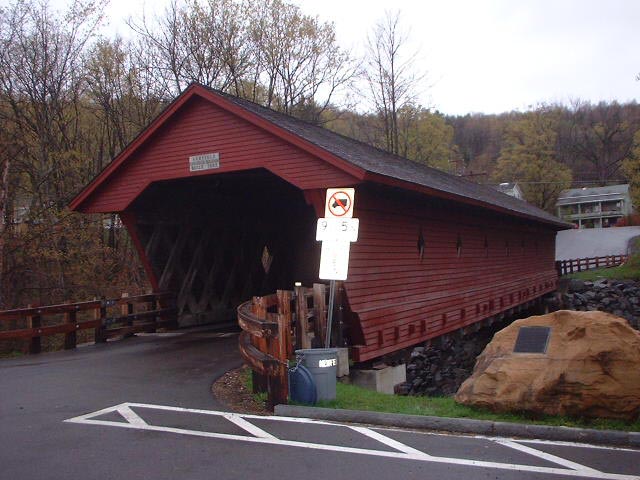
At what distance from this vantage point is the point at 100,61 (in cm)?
2772

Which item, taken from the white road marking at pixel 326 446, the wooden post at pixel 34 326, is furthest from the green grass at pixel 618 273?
the white road marking at pixel 326 446

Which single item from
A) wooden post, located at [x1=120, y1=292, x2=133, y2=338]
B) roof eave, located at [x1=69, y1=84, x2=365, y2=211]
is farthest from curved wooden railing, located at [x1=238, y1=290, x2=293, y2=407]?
wooden post, located at [x1=120, y1=292, x2=133, y2=338]

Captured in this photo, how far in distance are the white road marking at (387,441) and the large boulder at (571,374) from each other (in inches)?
51.2

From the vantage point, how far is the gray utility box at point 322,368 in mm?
7383

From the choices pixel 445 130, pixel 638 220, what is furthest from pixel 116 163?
pixel 638 220

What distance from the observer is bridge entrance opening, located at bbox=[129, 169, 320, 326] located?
15289 millimetres

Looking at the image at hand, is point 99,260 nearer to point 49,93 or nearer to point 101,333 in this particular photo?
point 49,93

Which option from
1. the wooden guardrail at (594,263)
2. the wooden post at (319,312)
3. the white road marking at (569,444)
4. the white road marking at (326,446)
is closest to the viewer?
the white road marking at (326,446)

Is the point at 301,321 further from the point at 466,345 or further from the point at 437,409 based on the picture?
the point at 466,345

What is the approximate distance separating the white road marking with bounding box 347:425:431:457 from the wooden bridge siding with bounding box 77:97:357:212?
494cm

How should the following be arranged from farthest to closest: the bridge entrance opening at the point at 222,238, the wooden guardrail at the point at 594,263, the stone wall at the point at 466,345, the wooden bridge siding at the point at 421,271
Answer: the wooden guardrail at the point at 594,263, the stone wall at the point at 466,345, the bridge entrance opening at the point at 222,238, the wooden bridge siding at the point at 421,271

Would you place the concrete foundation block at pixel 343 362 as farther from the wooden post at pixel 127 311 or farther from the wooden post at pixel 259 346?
the wooden post at pixel 127 311

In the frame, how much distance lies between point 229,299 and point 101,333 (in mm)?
4556

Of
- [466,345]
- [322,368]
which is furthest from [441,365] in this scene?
[322,368]
